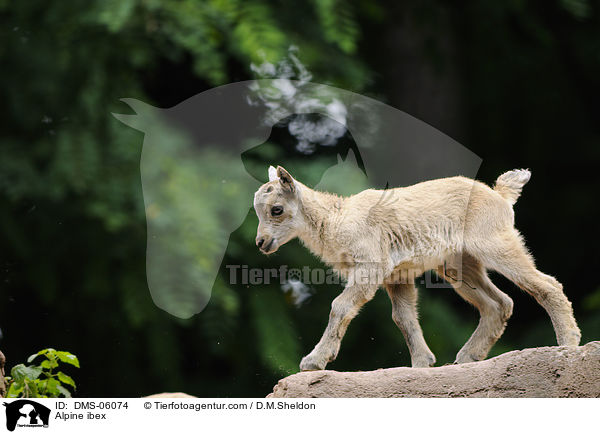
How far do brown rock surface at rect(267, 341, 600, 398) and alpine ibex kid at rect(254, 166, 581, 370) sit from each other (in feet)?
0.38

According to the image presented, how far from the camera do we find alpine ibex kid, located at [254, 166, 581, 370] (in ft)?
9.27

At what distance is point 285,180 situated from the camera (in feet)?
8.96

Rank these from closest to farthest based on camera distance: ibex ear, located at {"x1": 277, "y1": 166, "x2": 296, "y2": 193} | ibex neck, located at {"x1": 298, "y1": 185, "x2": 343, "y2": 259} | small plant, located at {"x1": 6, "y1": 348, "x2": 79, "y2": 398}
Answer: ibex ear, located at {"x1": 277, "y1": 166, "x2": 296, "y2": 193}
ibex neck, located at {"x1": 298, "y1": 185, "x2": 343, "y2": 259}
small plant, located at {"x1": 6, "y1": 348, "x2": 79, "y2": 398}

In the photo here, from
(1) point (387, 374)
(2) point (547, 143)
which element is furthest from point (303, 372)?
(2) point (547, 143)

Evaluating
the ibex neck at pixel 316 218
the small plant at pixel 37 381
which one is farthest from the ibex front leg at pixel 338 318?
the small plant at pixel 37 381

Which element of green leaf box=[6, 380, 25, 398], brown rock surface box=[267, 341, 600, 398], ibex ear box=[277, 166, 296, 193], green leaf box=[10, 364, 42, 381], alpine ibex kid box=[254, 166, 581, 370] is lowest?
green leaf box=[6, 380, 25, 398]

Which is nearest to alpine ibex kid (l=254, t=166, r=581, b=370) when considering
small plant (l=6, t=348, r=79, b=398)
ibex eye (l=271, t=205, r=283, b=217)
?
ibex eye (l=271, t=205, r=283, b=217)

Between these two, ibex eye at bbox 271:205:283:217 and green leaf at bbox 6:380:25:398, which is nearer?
ibex eye at bbox 271:205:283:217

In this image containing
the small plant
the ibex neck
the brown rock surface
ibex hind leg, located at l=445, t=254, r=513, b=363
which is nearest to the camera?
the brown rock surface

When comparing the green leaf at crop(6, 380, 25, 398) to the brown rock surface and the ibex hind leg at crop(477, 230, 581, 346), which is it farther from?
the ibex hind leg at crop(477, 230, 581, 346)

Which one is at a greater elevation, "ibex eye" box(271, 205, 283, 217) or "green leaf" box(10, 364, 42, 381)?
"ibex eye" box(271, 205, 283, 217)

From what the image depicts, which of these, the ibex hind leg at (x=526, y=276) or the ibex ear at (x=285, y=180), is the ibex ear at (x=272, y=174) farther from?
the ibex hind leg at (x=526, y=276)

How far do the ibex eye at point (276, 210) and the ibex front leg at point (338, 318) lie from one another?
36 cm
